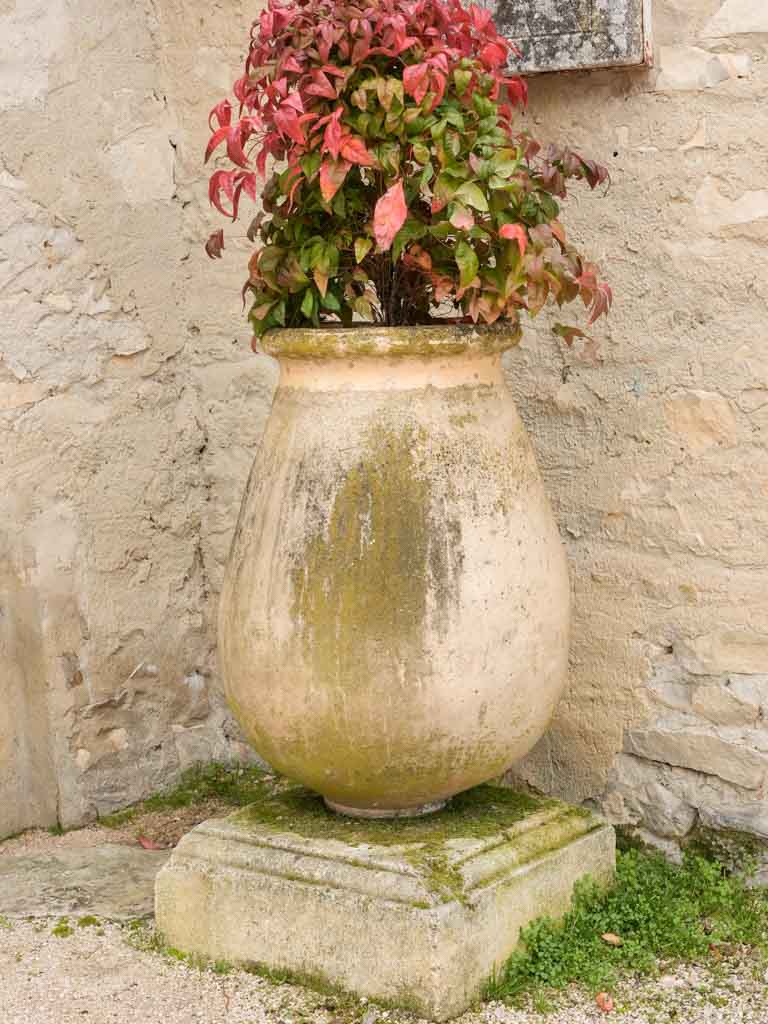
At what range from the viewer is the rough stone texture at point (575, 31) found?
2.73 meters

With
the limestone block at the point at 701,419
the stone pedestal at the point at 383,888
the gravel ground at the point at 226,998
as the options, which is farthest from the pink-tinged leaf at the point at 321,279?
the gravel ground at the point at 226,998

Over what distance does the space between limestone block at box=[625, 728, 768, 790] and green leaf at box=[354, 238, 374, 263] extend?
121cm

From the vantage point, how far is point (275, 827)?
2695 mm

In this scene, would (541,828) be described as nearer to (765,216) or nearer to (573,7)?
(765,216)

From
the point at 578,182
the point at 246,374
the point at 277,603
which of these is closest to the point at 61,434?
the point at 246,374

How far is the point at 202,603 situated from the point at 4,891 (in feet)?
3.02

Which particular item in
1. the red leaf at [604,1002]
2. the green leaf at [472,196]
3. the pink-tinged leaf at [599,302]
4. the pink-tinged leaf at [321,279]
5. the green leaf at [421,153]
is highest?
the green leaf at [421,153]

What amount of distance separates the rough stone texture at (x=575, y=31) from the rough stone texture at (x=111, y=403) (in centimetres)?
85

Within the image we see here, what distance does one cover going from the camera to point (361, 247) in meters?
2.49

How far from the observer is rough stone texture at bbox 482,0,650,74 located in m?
2.73

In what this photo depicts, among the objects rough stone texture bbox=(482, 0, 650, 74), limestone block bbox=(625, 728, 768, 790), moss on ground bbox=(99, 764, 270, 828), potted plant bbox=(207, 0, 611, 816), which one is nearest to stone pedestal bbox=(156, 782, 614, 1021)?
potted plant bbox=(207, 0, 611, 816)

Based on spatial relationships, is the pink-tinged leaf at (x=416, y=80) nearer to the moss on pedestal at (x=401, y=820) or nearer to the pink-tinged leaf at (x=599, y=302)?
the pink-tinged leaf at (x=599, y=302)

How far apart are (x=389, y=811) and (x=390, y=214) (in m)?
1.14

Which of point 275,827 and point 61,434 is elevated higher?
point 61,434
